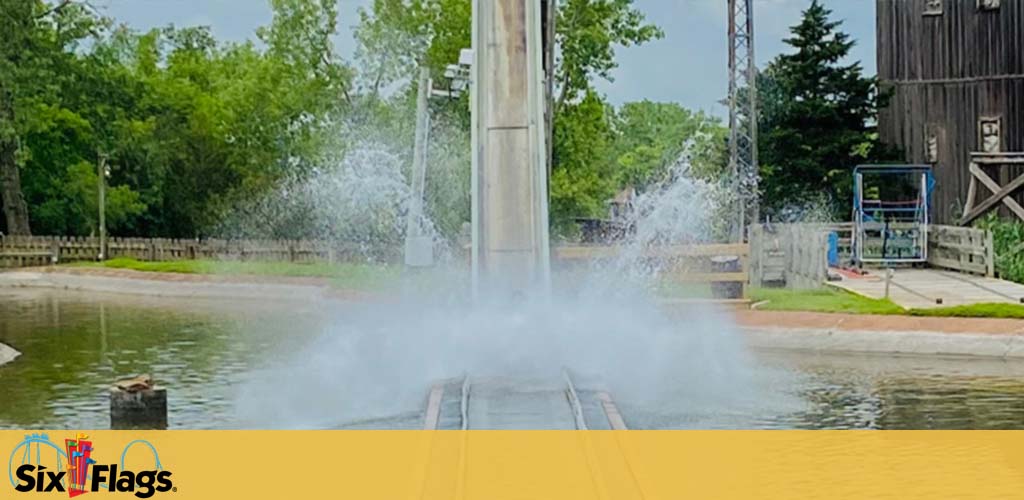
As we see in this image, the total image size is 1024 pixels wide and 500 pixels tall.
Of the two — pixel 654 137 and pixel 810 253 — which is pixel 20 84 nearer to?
pixel 810 253

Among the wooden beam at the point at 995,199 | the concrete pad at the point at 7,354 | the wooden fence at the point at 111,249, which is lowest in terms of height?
the concrete pad at the point at 7,354

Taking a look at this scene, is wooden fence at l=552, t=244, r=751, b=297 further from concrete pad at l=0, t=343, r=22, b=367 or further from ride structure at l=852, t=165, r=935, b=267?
concrete pad at l=0, t=343, r=22, b=367

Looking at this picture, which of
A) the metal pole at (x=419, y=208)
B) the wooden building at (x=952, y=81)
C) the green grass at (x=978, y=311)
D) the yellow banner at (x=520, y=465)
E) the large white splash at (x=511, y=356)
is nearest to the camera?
the yellow banner at (x=520, y=465)

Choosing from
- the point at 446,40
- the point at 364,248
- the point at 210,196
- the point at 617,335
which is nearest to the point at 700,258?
the point at 617,335

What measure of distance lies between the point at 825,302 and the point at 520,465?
46.2ft

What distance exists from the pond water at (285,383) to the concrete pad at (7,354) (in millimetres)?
209

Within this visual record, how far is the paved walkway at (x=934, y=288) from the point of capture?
2402cm

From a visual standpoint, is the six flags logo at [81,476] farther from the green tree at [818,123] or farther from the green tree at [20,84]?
the green tree at [20,84]

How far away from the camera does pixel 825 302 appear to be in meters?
24.8

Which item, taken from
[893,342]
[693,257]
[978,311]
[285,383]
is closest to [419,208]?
[693,257]

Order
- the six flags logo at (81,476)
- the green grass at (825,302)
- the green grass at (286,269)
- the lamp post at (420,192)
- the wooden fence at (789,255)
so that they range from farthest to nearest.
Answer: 1. the green grass at (286,269)
2. the lamp post at (420,192)
3. the wooden fence at (789,255)
4. the green grass at (825,302)
5. the six flags logo at (81,476)

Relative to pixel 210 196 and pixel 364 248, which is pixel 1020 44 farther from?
pixel 210 196

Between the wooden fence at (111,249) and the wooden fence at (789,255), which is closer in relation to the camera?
the wooden fence at (789,255)

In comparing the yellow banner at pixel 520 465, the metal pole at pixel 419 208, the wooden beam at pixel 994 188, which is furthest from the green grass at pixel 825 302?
the yellow banner at pixel 520 465
